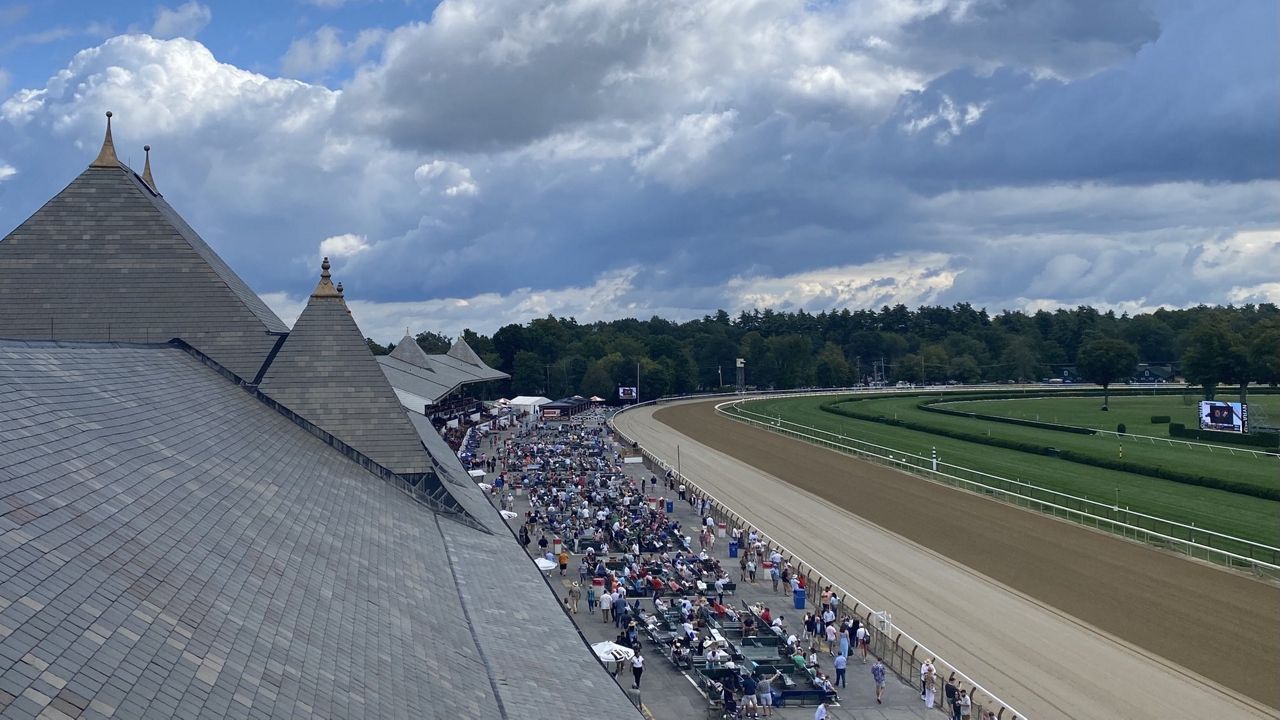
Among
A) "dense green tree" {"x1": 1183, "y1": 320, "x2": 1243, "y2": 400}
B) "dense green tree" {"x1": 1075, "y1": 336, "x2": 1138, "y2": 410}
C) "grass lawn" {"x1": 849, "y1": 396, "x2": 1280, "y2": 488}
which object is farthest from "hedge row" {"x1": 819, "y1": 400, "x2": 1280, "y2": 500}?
"dense green tree" {"x1": 1075, "y1": 336, "x2": 1138, "y2": 410}

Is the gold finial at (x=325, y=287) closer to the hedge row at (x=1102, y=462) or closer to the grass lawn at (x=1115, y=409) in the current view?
the hedge row at (x=1102, y=462)

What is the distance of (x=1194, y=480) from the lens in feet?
171

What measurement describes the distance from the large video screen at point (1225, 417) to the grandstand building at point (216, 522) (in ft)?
203

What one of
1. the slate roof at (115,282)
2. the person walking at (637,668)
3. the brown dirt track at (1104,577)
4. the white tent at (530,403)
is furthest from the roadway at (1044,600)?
the white tent at (530,403)

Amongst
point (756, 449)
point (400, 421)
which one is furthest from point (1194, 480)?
point (400, 421)

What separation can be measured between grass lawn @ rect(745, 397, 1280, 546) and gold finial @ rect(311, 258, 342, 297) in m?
34.7

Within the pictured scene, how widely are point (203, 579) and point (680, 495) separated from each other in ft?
136

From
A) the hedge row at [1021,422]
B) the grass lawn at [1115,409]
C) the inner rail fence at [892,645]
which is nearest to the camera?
the inner rail fence at [892,645]

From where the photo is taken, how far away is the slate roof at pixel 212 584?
26.4 ft

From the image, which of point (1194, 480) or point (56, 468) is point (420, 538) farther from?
point (1194, 480)

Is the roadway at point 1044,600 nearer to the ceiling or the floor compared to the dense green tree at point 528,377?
nearer to the floor

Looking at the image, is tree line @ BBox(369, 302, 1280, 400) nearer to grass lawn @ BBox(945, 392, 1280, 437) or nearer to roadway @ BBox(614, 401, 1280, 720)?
grass lawn @ BBox(945, 392, 1280, 437)

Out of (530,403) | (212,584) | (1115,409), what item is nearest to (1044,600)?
(212,584)

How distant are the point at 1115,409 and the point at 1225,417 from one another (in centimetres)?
4057
